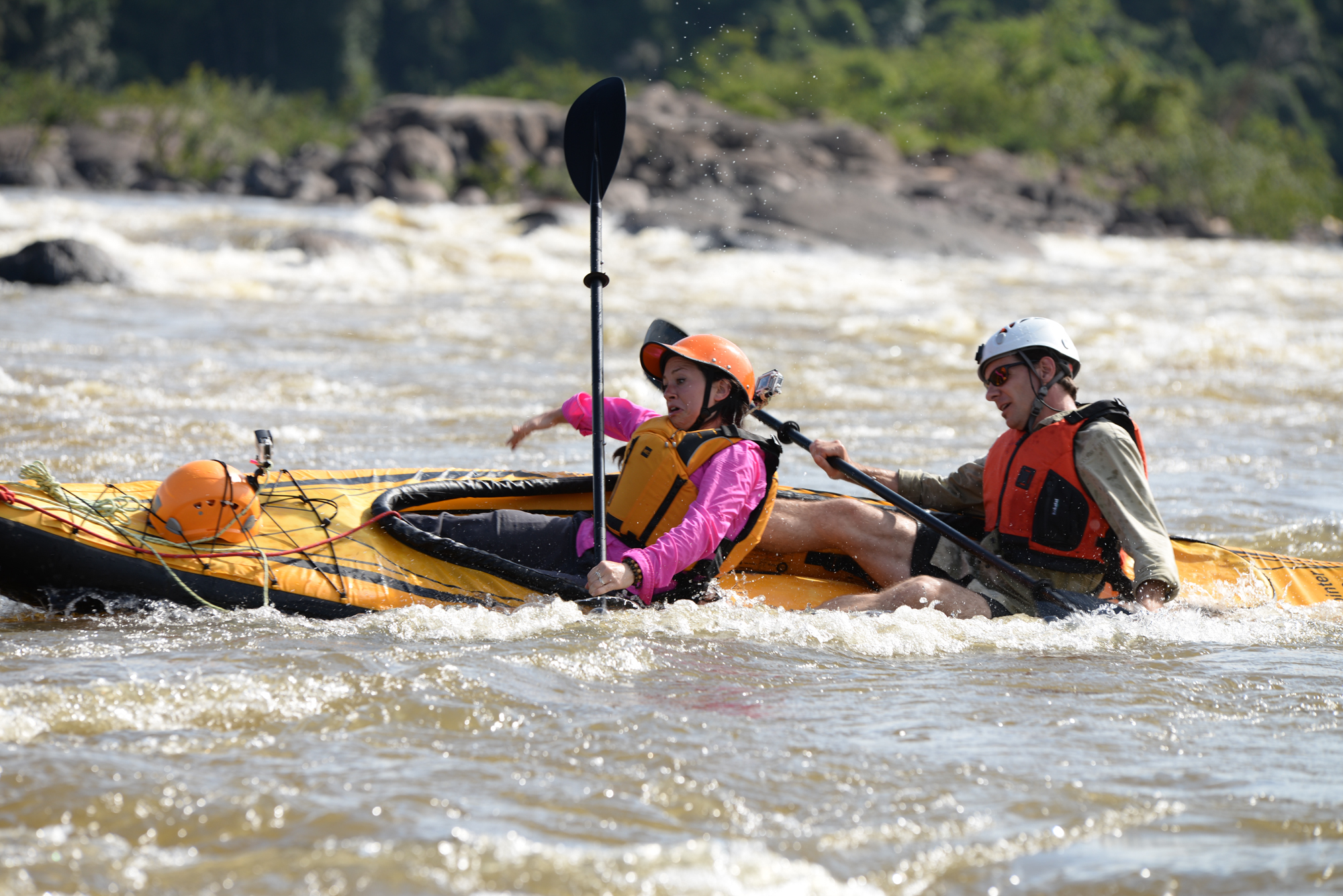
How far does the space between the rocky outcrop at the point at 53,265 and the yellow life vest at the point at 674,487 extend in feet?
30.0

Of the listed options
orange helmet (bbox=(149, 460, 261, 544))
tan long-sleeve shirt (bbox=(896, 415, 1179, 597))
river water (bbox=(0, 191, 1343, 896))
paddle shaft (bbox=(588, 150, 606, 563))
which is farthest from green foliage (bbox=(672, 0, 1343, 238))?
orange helmet (bbox=(149, 460, 261, 544))

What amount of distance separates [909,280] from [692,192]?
7.50 m

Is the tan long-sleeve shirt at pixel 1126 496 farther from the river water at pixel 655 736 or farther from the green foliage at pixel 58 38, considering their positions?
the green foliage at pixel 58 38

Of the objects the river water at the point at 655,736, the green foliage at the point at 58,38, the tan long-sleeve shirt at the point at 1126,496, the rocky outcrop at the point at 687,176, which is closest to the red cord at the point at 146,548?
the river water at the point at 655,736

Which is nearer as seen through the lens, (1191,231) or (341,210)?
(341,210)

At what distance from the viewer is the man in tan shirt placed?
3.70 m

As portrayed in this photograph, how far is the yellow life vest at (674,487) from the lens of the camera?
3672 millimetres

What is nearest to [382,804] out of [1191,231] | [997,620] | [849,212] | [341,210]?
[997,620]

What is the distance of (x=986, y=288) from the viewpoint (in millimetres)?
16047

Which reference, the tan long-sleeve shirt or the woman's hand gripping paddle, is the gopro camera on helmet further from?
the tan long-sleeve shirt

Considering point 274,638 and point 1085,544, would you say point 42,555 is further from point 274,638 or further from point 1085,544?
point 1085,544

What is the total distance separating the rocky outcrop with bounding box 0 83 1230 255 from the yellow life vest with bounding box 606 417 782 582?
1457cm

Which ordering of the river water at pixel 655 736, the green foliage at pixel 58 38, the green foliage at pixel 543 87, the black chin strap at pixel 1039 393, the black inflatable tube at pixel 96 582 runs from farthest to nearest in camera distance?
the green foliage at pixel 58 38 → the green foliage at pixel 543 87 → the black chin strap at pixel 1039 393 → the black inflatable tube at pixel 96 582 → the river water at pixel 655 736

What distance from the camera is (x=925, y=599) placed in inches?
151
